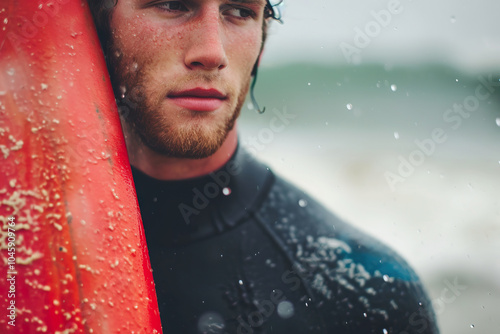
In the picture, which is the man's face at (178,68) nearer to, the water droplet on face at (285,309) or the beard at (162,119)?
the beard at (162,119)

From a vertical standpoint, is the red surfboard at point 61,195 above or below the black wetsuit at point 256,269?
above

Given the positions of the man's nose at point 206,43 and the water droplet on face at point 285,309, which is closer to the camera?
the man's nose at point 206,43

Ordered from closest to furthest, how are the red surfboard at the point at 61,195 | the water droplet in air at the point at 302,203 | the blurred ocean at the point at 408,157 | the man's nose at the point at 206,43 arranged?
the red surfboard at the point at 61,195, the man's nose at the point at 206,43, the water droplet in air at the point at 302,203, the blurred ocean at the point at 408,157

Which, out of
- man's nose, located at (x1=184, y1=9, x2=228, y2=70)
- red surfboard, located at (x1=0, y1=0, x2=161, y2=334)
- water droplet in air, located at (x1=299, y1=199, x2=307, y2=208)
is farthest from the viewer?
water droplet in air, located at (x1=299, y1=199, x2=307, y2=208)

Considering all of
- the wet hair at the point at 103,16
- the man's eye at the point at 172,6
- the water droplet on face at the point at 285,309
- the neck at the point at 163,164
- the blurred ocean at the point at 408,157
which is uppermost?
the man's eye at the point at 172,6

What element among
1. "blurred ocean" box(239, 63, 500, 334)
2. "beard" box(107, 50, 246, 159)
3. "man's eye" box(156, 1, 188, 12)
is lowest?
"blurred ocean" box(239, 63, 500, 334)

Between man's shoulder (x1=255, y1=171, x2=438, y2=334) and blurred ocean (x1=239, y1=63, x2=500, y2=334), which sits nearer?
man's shoulder (x1=255, y1=171, x2=438, y2=334)

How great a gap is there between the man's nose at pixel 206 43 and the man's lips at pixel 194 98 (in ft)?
0.23

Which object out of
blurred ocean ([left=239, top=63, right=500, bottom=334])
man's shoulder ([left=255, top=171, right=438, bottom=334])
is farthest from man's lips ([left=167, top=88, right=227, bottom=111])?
blurred ocean ([left=239, top=63, right=500, bottom=334])

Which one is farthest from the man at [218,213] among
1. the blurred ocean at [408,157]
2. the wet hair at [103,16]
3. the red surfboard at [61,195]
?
the blurred ocean at [408,157]

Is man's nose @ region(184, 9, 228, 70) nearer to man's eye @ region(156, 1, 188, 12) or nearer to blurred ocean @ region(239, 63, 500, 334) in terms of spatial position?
man's eye @ region(156, 1, 188, 12)

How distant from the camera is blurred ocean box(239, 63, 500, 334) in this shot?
5.81 meters

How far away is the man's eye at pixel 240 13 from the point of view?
134 cm

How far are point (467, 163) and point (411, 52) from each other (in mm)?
6742
